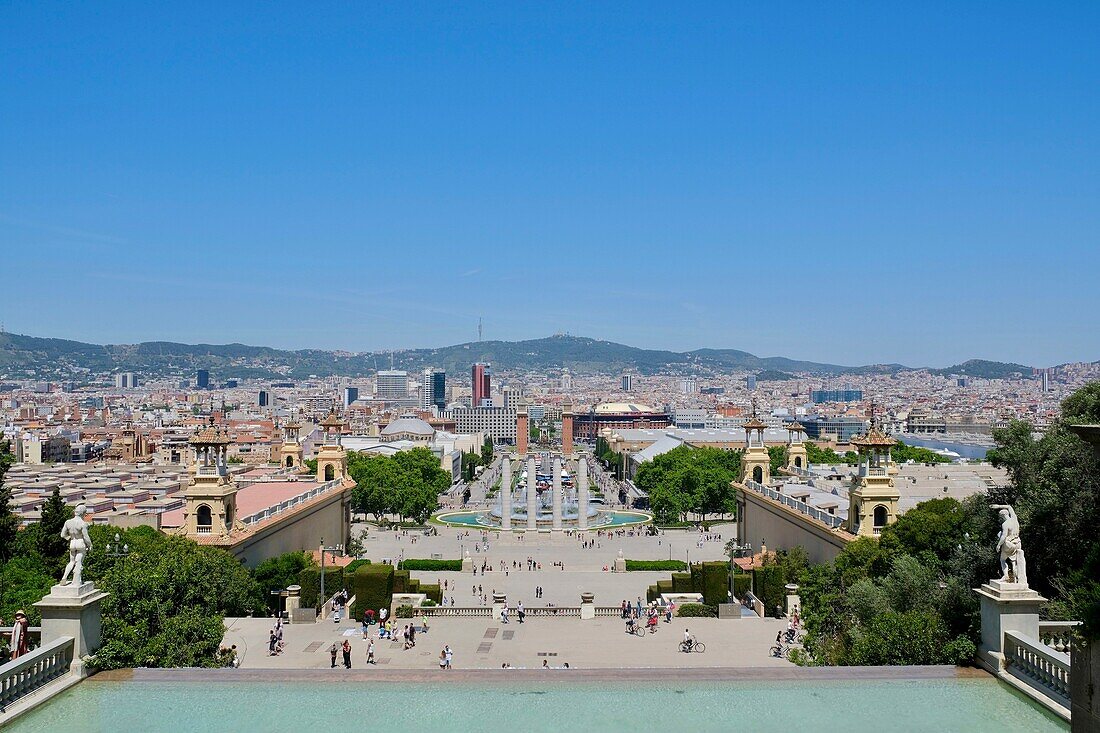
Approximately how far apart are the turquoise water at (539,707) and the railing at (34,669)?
296 mm

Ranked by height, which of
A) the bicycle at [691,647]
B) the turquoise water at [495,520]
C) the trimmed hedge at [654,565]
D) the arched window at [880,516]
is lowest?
the turquoise water at [495,520]

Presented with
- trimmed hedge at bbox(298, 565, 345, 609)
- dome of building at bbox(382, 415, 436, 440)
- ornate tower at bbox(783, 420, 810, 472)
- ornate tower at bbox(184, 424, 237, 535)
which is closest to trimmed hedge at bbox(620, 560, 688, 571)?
ornate tower at bbox(783, 420, 810, 472)

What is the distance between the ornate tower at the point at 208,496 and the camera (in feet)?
105

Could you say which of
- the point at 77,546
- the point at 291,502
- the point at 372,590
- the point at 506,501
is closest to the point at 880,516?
the point at 372,590

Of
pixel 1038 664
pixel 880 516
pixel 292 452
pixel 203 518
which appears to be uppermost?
pixel 1038 664

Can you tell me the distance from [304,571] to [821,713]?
2772 centimetres

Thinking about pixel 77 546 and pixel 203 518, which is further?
pixel 203 518

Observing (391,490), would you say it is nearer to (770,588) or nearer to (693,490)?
(693,490)

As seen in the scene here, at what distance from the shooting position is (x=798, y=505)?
38.0 meters

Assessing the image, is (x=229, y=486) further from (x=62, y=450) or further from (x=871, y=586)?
(x=62, y=450)

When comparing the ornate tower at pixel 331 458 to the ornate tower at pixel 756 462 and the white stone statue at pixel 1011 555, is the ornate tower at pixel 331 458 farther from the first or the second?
the white stone statue at pixel 1011 555

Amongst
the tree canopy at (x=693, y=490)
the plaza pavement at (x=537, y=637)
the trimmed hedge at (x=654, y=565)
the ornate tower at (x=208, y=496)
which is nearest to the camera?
the plaza pavement at (x=537, y=637)

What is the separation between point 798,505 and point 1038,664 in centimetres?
2753

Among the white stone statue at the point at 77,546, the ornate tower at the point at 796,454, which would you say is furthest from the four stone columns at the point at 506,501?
the white stone statue at the point at 77,546
